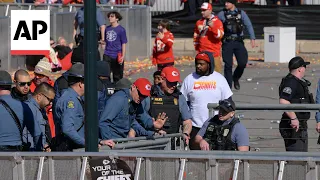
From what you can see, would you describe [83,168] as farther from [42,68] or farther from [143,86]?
[42,68]

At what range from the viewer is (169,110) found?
12516 millimetres

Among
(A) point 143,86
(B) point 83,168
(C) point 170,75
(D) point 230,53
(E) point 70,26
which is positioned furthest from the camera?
(E) point 70,26

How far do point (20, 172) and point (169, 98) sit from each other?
409 cm

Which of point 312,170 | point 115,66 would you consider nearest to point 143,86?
point 312,170

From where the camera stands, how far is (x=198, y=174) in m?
8.31

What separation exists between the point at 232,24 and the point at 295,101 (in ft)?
23.3

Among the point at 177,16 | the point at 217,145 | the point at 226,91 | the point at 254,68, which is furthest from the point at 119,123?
the point at 177,16

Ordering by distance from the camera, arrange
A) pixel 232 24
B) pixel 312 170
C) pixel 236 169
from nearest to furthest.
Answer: pixel 312 170 → pixel 236 169 → pixel 232 24

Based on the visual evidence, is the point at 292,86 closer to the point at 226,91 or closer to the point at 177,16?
the point at 226,91

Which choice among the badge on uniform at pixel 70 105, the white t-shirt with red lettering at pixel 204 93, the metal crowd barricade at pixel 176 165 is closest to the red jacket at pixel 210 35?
the white t-shirt with red lettering at pixel 204 93

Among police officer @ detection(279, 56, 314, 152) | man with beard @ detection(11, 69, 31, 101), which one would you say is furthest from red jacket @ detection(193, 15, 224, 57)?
man with beard @ detection(11, 69, 31, 101)

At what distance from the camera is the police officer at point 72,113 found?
33.5 feet

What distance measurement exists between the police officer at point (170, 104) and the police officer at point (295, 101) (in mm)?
1123

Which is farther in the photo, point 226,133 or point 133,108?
point 133,108
